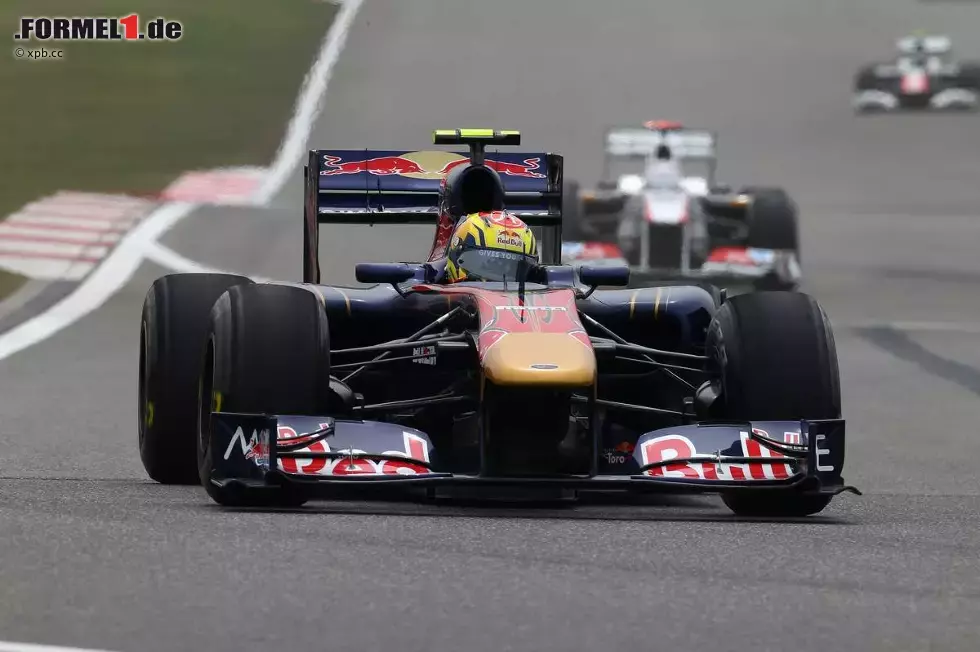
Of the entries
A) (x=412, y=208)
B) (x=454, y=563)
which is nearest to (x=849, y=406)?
(x=412, y=208)

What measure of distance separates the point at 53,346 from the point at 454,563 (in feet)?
40.0

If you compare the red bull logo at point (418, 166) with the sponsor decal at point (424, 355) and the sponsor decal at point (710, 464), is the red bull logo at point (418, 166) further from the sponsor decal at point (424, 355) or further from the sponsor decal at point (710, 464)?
the sponsor decal at point (710, 464)

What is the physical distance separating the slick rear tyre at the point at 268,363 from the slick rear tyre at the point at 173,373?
1.29 meters

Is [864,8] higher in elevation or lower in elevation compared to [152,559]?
higher

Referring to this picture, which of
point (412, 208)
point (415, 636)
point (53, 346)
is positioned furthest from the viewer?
point (53, 346)

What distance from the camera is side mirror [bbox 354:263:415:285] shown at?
32.7 feet

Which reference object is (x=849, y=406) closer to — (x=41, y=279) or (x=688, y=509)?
(x=688, y=509)

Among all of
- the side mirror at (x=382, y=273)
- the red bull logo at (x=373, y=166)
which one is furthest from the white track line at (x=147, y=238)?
the red bull logo at (x=373, y=166)

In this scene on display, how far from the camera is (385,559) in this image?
762 cm

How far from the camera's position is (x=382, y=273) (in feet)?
33.0
